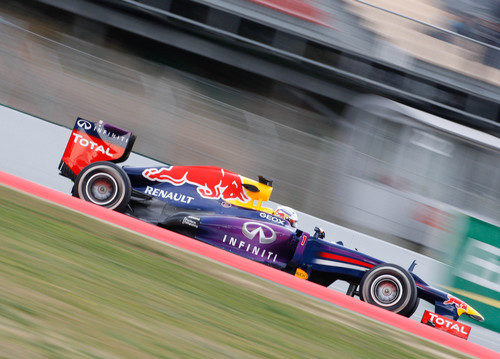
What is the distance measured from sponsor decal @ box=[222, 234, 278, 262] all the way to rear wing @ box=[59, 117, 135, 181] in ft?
4.90

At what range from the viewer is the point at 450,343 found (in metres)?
6.22

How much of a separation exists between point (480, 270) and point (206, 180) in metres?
3.48

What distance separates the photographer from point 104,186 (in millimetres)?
6938

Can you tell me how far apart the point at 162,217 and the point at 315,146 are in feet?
11.8

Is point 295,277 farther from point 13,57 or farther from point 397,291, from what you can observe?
point 13,57

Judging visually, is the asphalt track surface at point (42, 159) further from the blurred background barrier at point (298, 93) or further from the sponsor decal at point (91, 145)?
the sponsor decal at point (91, 145)

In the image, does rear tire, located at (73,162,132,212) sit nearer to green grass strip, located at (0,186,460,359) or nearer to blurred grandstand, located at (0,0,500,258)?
green grass strip, located at (0,186,460,359)

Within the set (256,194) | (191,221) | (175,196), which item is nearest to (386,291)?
(256,194)

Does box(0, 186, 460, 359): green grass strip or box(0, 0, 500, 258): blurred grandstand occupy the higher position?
box(0, 0, 500, 258): blurred grandstand

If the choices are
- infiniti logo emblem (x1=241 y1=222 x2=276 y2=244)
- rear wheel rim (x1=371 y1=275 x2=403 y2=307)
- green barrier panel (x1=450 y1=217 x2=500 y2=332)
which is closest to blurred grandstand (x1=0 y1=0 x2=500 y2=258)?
green barrier panel (x1=450 y1=217 x2=500 y2=332)

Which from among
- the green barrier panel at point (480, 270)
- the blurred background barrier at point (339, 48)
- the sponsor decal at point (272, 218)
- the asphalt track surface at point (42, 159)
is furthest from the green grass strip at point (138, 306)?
the blurred background barrier at point (339, 48)

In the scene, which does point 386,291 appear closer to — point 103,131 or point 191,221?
point 191,221

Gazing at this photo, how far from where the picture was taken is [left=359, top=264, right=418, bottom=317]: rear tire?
257 inches

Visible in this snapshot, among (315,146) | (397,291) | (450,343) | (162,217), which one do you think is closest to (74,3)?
(315,146)
